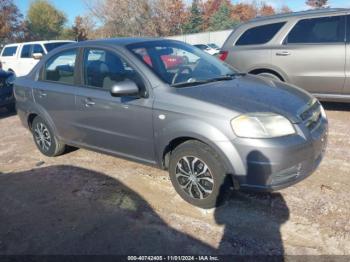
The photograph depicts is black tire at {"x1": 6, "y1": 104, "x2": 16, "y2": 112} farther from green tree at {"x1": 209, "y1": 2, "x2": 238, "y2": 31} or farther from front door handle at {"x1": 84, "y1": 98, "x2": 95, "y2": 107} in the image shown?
green tree at {"x1": 209, "y1": 2, "x2": 238, "y2": 31}

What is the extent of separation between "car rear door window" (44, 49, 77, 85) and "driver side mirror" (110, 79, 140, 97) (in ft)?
3.97

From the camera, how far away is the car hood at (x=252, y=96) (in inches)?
131

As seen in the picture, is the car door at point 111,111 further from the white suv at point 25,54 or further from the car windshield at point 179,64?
the white suv at point 25,54

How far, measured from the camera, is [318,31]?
251 inches

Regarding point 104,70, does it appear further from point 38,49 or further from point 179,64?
point 38,49

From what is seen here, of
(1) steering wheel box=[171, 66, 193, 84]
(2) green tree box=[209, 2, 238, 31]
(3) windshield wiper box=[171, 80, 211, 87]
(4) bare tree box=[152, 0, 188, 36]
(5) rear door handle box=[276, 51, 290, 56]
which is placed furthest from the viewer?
(2) green tree box=[209, 2, 238, 31]

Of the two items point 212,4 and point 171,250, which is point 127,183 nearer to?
point 171,250

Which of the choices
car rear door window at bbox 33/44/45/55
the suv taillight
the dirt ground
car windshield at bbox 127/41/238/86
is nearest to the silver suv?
the suv taillight

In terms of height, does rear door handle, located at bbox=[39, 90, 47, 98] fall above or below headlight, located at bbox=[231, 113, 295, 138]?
above

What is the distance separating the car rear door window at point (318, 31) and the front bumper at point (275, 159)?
3.57 metres

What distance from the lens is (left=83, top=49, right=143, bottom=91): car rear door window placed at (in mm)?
4066

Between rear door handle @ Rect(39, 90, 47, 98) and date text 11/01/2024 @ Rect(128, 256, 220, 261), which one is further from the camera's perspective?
rear door handle @ Rect(39, 90, 47, 98)

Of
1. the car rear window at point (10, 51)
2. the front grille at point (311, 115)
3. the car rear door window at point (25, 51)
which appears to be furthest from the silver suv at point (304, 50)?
the car rear window at point (10, 51)

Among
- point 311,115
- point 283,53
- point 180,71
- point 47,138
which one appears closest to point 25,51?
point 47,138
